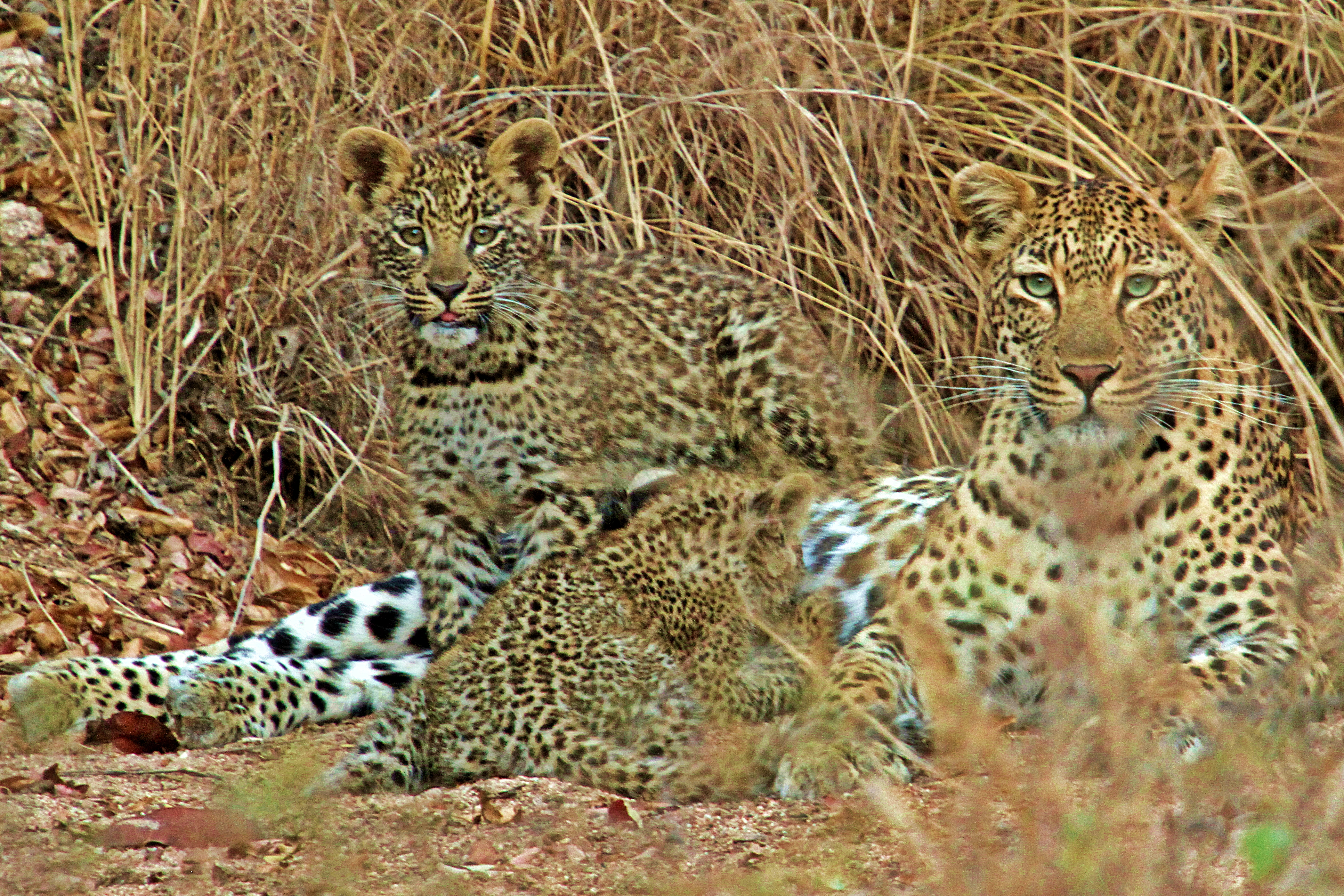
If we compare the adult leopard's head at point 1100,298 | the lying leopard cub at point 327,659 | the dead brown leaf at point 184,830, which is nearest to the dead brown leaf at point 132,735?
the lying leopard cub at point 327,659

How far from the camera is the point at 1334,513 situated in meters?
5.82

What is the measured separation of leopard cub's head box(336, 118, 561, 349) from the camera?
6082 millimetres

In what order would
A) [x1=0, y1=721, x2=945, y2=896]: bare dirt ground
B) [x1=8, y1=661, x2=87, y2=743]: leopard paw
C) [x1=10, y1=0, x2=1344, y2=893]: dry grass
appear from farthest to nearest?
[x1=10, y1=0, x2=1344, y2=893]: dry grass < [x1=8, y1=661, x2=87, y2=743]: leopard paw < [x1=0, y1=721, x2=945, y2=896]: bare dirt ground

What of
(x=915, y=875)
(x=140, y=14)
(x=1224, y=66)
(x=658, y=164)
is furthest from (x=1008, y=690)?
(x=140, y=14)

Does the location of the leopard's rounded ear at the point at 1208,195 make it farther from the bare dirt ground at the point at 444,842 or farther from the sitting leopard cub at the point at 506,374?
the bare dirt ground at the point at 444,842

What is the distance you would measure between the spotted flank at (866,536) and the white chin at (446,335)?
59.9 inches

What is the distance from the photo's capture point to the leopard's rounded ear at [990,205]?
5.65 m

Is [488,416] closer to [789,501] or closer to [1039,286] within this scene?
[789,501]

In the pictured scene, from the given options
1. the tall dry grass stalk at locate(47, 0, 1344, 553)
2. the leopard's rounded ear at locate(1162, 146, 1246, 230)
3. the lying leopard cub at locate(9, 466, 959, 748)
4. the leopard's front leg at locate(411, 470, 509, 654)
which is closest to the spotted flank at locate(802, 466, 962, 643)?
the lying leopard cub at locate(9, 466, 959, 748)

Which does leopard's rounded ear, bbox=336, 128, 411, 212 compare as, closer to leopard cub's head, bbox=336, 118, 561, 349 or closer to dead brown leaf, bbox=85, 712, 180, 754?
leopard cub's head, bbox=336, 118, 561, 349

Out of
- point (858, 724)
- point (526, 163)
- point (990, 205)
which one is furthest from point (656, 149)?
point (858, 724)

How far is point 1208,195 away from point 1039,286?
603 millimetres

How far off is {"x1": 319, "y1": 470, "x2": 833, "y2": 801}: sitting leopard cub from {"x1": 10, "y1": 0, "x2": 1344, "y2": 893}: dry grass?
165 centimetres

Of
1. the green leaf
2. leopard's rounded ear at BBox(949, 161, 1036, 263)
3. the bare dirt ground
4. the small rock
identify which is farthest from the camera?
the small rock
